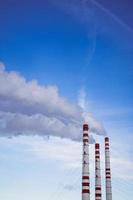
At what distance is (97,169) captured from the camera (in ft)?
Result: 156

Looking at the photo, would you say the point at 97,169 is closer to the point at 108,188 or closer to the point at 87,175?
the point at 108,188

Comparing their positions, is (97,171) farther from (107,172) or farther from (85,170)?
(85,170)

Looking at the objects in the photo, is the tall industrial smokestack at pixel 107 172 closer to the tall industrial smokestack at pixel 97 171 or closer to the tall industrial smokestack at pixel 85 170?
the tall industrial smokestack at pixel 97 171

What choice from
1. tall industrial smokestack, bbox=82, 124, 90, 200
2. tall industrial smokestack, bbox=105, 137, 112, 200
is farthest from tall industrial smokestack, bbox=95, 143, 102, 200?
tall industrial smokestack, bbox=82, 124, 90, 200

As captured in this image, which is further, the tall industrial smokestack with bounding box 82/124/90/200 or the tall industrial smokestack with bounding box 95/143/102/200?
the tall industrial smokestack with bounding box 95/143/102/200

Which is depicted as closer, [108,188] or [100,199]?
[100,199]

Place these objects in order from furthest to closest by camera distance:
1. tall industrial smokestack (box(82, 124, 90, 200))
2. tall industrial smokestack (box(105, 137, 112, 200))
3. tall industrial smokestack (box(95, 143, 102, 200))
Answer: tall industrial smokestack (box(105, 137, 112, 200)) < tall industrial smokestack (box(95, 143, 102, 200)) < tall industrial smokestack (box(82, 124, 90, 200))

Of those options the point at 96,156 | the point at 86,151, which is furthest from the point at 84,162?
the point at 96,156

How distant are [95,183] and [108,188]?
2592mm

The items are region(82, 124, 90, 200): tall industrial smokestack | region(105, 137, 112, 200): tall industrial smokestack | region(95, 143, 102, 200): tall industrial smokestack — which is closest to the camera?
region(82, 124, 90, 200): tall industrial smokestack

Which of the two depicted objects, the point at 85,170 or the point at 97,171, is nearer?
the point at 85,170

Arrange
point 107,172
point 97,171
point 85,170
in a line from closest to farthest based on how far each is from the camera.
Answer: point 85,170 < point 97,171 < point 107,172

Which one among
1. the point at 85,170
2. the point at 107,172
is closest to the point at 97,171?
the point at 107,172

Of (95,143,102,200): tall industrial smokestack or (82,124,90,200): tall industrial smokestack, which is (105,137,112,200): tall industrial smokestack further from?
(82,124,90,200): tall industrial smokestack
